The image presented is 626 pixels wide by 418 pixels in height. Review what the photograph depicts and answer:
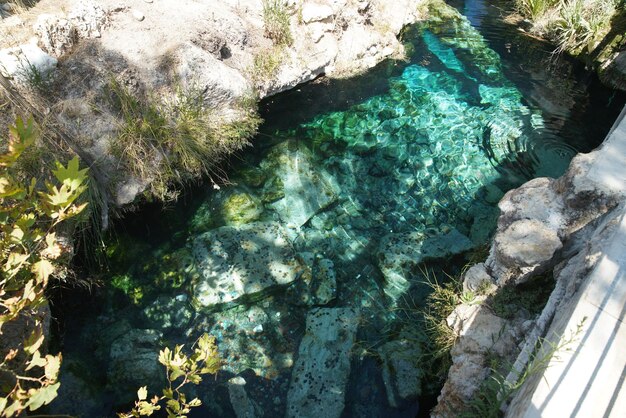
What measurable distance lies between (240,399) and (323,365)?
732 millimetres

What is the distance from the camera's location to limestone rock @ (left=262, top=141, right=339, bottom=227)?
199 inches

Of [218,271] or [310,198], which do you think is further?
[310,198]

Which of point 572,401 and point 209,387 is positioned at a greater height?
point 572,401

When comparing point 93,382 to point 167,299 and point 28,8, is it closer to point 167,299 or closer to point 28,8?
point 167,299

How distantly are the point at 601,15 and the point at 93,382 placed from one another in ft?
29.8

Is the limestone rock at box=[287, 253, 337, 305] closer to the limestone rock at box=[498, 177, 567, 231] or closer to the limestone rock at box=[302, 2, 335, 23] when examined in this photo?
the limestone rock at box=[498, 177, 567, 231]

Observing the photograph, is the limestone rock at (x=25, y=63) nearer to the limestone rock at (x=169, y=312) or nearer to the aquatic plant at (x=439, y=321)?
the limestone rock at (x=169, y=312)

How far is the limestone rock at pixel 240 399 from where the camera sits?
3477 millimetres

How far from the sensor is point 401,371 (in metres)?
3.60

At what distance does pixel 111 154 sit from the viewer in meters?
4.60

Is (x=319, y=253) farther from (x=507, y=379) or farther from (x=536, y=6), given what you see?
(x=536, y=6)

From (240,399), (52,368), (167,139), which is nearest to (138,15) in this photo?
(167,139)

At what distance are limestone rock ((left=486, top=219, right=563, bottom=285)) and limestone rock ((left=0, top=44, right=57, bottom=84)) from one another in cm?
484

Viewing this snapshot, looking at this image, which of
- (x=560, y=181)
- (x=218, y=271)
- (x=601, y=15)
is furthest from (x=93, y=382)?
(x=601, y=15)
